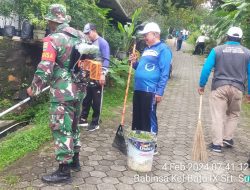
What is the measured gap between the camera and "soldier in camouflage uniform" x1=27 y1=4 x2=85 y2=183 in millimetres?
4031

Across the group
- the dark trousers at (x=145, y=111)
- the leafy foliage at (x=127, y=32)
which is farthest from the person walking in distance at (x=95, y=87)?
the leafy foliage at (x=127, y=32)

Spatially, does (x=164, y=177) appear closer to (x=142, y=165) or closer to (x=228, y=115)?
(x=142, y=165)

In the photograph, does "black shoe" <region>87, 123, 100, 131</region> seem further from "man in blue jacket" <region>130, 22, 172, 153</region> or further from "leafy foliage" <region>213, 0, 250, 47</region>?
"leafy foliage" <region>213, 0, 250, 47</region>

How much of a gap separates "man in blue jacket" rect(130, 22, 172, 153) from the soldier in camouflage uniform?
49.1 inches

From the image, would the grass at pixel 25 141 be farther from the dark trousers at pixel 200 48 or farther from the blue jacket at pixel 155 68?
the dark trousers at pixel 200 48

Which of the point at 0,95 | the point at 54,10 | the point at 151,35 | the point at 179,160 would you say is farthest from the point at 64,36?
the point at 0,95

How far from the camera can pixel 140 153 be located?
15.7 feet

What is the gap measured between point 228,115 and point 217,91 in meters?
0.55

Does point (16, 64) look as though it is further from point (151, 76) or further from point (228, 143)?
point (228, 143)

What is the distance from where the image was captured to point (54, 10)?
416cm

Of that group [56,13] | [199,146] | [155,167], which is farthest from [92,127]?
[56,13]

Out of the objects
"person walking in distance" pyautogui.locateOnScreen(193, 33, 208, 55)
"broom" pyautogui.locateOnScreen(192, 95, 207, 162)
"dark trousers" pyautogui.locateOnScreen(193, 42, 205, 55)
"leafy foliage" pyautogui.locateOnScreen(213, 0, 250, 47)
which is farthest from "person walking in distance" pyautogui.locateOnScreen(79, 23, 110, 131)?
"dark trousers" pyautogui.locateOnScreen(193, 42, 205, 55)

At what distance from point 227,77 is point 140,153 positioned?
2159 millimetres

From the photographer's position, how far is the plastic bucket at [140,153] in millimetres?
4748
